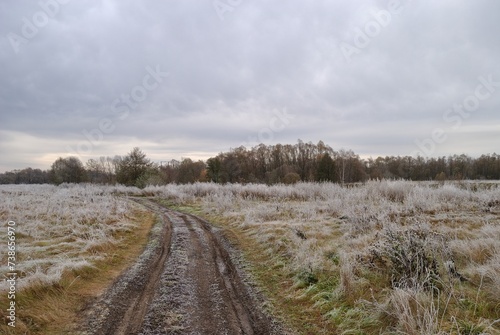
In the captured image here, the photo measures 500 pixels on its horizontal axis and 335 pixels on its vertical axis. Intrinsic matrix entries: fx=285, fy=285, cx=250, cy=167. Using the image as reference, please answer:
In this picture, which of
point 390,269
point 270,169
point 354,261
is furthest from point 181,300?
point 270,169

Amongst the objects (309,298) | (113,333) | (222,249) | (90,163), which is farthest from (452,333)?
(90,163)

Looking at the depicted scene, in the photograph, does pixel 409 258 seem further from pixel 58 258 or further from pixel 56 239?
pixel 56 239

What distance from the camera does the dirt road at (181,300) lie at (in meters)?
Result: 4.68

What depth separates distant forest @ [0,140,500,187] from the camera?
159ft

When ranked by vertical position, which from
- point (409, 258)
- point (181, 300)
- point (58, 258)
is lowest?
point (181, 300)

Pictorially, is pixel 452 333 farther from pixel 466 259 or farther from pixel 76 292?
pixel 76 292

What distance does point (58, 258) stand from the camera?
7781 millimetres

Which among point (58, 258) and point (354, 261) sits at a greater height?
point (354, 261)

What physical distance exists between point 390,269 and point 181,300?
4229 mm

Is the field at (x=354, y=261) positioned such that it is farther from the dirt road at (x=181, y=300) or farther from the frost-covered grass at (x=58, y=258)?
the dirt road at (x=181, y=300)

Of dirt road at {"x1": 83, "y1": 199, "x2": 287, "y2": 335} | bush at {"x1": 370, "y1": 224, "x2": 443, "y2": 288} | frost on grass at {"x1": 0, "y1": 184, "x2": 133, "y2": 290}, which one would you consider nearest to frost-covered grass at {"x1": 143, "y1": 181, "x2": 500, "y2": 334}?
bush at {"x1": 370, "y1": 224, "x2": 443, "y2": 288}

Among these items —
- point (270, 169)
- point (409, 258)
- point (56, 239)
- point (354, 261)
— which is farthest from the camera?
point (270, 169)

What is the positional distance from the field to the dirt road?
571 millimetres

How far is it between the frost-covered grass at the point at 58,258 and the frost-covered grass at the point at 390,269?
4143 millimetres
